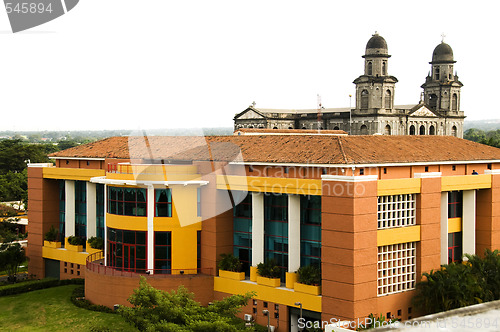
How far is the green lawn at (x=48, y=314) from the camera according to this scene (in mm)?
33969

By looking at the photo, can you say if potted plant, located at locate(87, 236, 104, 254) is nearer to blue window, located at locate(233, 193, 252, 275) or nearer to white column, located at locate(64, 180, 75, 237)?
white column, located at locate(64, 180, 75, 237)

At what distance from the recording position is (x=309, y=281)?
103ft

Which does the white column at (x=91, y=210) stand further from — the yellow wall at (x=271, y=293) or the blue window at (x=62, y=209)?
the yellow wall at (x=271, y=293)

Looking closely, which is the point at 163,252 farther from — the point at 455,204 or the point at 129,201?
the point at 455,204

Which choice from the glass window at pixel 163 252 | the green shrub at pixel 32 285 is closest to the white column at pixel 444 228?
the glass window at pixel 163 252

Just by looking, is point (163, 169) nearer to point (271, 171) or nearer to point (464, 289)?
point (271, 171)

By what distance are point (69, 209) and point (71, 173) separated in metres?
2.78

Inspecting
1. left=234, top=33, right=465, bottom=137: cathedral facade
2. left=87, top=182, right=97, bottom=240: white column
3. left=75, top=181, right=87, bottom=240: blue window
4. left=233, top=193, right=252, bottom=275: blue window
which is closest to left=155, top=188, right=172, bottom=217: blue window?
left=233, top=193, right=252, bottom=275: blue window

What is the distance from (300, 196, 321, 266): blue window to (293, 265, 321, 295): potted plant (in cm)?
121

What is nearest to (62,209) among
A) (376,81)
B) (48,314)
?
(48,314)

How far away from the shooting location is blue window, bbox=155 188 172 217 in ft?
118

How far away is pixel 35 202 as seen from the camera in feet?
157

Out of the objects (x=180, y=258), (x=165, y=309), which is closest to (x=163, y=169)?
(x=180, y=258)

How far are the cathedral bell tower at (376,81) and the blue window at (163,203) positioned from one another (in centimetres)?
5968
